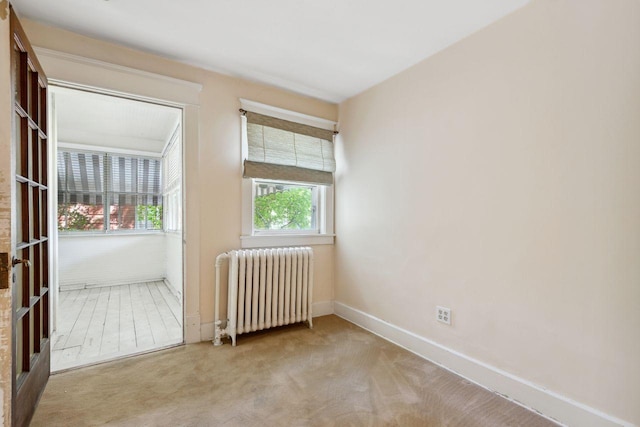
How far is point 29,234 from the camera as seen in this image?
1.62 metres

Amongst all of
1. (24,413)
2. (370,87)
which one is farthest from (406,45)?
(24,413)

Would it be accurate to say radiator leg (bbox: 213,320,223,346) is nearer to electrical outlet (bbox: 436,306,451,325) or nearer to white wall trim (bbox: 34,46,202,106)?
electrical outlet (bbox: 436,306,451,325)

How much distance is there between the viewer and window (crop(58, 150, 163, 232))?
4652 mm

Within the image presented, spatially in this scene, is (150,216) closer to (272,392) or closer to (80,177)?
(80,177)

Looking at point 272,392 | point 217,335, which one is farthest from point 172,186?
point 272,392

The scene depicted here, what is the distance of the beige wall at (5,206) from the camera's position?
1.19 metres

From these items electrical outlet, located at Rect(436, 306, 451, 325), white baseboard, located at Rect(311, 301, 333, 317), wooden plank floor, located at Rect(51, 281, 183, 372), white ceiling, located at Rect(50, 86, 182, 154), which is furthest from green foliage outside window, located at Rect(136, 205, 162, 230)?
electrical outlet, located at Rect(436, 306, 451, 325)

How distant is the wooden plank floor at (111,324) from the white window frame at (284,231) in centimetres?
109

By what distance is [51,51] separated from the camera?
196cm

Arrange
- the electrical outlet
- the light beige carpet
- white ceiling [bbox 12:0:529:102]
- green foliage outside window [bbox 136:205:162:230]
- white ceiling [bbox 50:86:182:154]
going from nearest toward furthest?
1. the light beige carpet
2. white ceiling [bbox 12:0:529:102]
3. the electrical outlet
4. white ceiling [bbox 50:86:182:154]
5. green foliage outside window [bbox 136:205:162:230]

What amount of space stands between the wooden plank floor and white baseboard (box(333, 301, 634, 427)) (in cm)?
194

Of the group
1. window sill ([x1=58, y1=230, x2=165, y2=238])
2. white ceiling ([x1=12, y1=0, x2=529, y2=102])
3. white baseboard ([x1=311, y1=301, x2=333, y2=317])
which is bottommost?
white baseboard ([x1=311, y1=301, x2=333, y2=317])

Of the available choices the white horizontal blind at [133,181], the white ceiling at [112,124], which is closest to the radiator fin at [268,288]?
the white ceiling at [112,124]

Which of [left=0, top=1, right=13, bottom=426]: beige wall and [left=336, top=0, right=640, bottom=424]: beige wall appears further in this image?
[left=336, top=0, right=640, bottom=424]: beige wall
